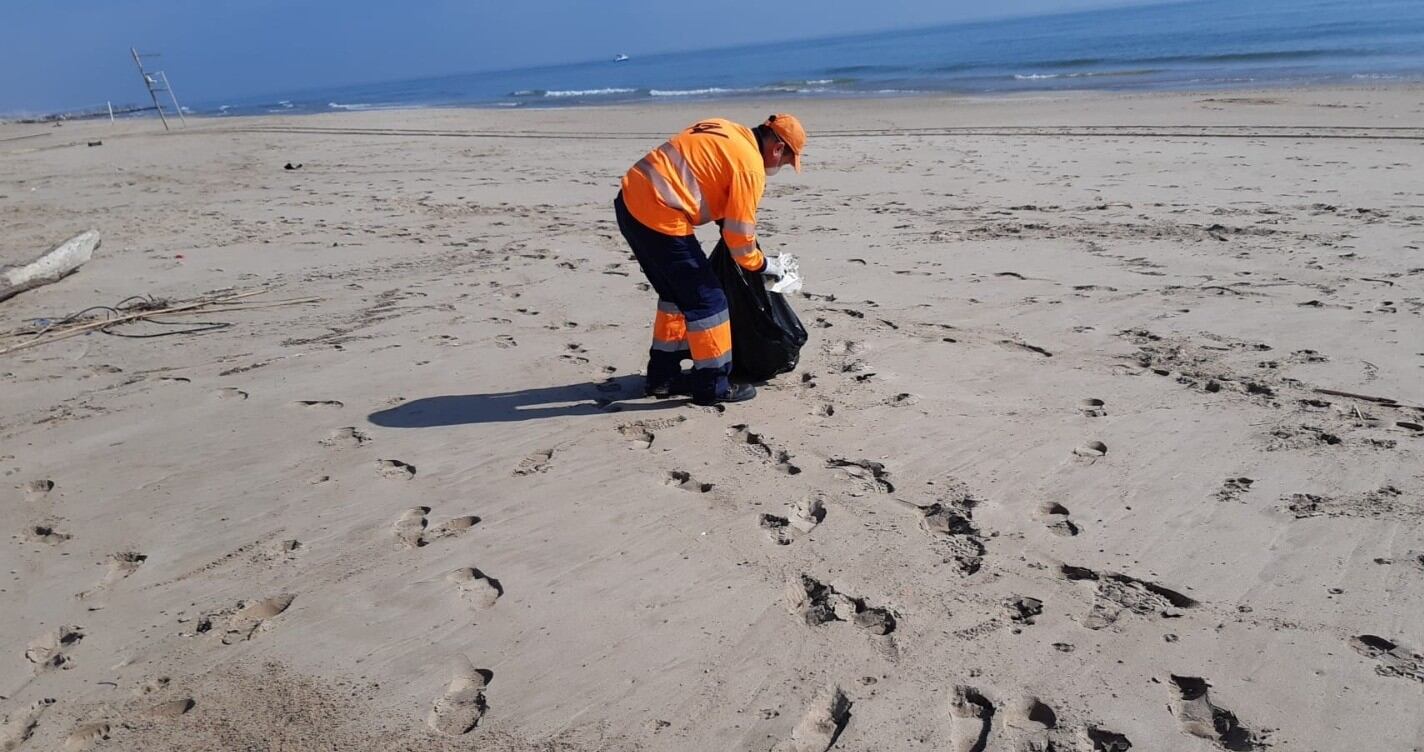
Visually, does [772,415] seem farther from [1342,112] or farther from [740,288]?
[1342,112]

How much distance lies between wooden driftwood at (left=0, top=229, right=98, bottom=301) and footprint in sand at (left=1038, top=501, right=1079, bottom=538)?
23.4ft

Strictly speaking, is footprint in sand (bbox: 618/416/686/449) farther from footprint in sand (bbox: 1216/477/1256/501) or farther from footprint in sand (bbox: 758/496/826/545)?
footprint in sand (bbox: 1216/477/1256/501)

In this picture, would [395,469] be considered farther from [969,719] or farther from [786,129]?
[969,719]

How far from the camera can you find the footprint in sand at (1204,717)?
218 centimetres

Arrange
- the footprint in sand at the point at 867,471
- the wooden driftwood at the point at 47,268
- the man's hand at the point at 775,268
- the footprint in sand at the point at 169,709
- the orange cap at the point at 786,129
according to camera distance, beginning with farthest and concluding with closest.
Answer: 1. the wooden driftwood at the point at 47,268
2. the man's hand at the point at 775,268
3. the orange cap at the point at 786,129
4. the footprint in sand at the point at 867,471
5. the footprint in sand at the point at 169,709

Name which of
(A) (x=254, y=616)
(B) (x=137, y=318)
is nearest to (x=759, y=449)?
(A) (x=254, y=616)

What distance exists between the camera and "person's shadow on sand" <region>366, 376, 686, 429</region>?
14.2ft

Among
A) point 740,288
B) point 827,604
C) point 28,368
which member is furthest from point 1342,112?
point 28,368

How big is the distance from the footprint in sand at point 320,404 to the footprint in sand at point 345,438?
30 cm

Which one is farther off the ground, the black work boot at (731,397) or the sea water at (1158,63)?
the sea water at (1158,63)

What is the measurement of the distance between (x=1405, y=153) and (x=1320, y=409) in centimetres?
759

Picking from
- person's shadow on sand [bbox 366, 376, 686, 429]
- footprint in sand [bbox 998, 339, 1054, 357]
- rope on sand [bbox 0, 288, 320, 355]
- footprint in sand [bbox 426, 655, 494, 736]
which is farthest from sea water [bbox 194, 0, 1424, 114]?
footprint in sand [bbox 426, 655, 494, 736]

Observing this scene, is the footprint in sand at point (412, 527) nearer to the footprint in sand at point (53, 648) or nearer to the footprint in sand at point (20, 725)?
the footprint in sand at point (53, 648)

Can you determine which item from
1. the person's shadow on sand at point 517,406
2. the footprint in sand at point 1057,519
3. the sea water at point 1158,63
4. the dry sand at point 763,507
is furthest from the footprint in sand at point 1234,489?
the sea water at point 1158,63
